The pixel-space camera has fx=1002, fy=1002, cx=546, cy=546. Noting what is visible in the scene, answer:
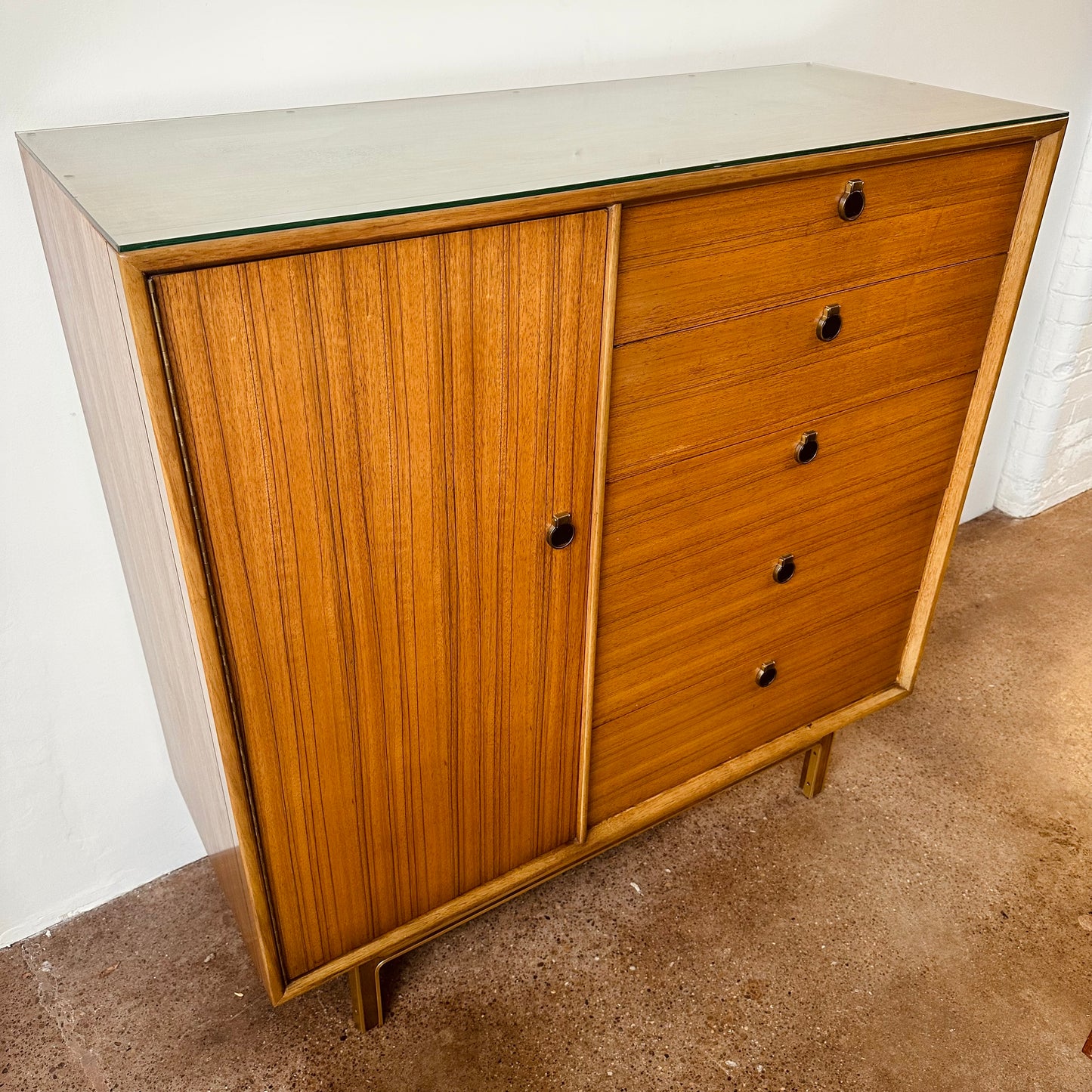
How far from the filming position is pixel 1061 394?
8.63 ft

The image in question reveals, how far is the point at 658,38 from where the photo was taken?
154 cm

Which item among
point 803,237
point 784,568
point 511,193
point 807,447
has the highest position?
point 511,193

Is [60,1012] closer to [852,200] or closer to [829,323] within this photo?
[829,323]

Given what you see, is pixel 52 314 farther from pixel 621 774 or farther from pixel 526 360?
pixel 621 774

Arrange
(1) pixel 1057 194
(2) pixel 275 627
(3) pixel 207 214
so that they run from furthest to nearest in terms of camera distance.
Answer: (1) pixel 1057 194 < (2) pixel 275 627 < (3) pixel 207 214

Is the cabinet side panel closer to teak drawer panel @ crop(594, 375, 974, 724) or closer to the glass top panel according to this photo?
the glass top panel

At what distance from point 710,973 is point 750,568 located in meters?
0.66

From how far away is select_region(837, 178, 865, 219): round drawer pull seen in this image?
46.0 inches

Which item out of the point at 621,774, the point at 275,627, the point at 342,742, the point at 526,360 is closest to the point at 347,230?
the point at 526,360

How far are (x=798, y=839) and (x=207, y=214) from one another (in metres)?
1.47

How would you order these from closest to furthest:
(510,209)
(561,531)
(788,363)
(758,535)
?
1. (510,209)
2. (561,531)
3. (788,363)
4. (758,535)

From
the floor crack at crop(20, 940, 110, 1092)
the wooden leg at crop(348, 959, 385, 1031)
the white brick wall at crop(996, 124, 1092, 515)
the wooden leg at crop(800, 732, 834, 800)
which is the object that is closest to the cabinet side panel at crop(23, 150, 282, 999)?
the wooden leg at crop(348, 959, 385, 1031)

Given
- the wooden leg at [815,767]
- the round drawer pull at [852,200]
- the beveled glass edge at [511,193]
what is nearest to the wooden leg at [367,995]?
the wooden leg at [815,767]

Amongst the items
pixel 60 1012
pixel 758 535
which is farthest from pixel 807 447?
pixel 60 1012
